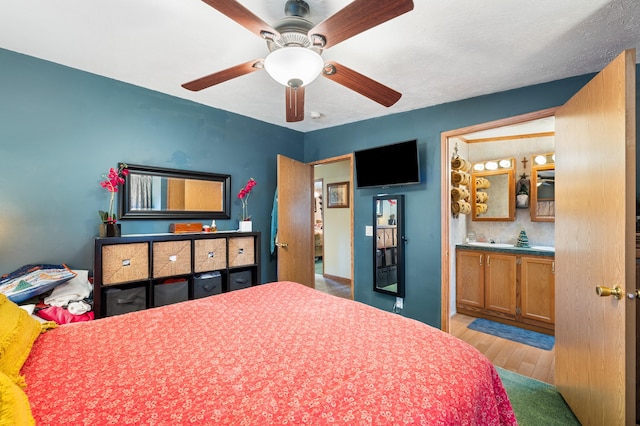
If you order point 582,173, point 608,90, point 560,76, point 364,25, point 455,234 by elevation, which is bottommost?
point 455,234

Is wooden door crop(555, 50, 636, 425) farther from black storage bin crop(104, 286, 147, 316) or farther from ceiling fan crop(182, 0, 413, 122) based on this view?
black storage bin crop(104, 286, 147, 316)

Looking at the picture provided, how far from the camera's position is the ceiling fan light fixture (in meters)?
1.43

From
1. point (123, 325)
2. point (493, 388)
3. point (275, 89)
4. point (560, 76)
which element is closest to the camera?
point (493, 388)

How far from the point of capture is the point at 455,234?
151 inches

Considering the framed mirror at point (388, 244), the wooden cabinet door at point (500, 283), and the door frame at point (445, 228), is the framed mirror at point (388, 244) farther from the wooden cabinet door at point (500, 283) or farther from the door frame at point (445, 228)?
the wooden cabinet door at point (500, 283)

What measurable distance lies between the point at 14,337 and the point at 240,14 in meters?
1.54

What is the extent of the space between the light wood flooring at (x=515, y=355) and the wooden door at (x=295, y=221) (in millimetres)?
1967

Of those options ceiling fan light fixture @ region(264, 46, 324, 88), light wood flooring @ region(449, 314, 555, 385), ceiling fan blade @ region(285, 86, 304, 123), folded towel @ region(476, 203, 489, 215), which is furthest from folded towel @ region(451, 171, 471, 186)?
ceiling fan light fixture @ region(264, 46, 324, 88)

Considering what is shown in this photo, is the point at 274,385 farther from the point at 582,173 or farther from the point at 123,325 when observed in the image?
the point at 582,173

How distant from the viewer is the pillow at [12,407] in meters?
0.65

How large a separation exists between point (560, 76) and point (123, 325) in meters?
3.51

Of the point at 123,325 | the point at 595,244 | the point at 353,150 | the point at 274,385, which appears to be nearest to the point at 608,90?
the point at 595,244

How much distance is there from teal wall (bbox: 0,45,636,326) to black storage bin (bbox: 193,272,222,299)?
2.04 feet

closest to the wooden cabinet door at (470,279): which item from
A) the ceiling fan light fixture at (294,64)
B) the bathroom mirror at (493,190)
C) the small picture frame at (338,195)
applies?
the bathroom mirror at (493,190)
